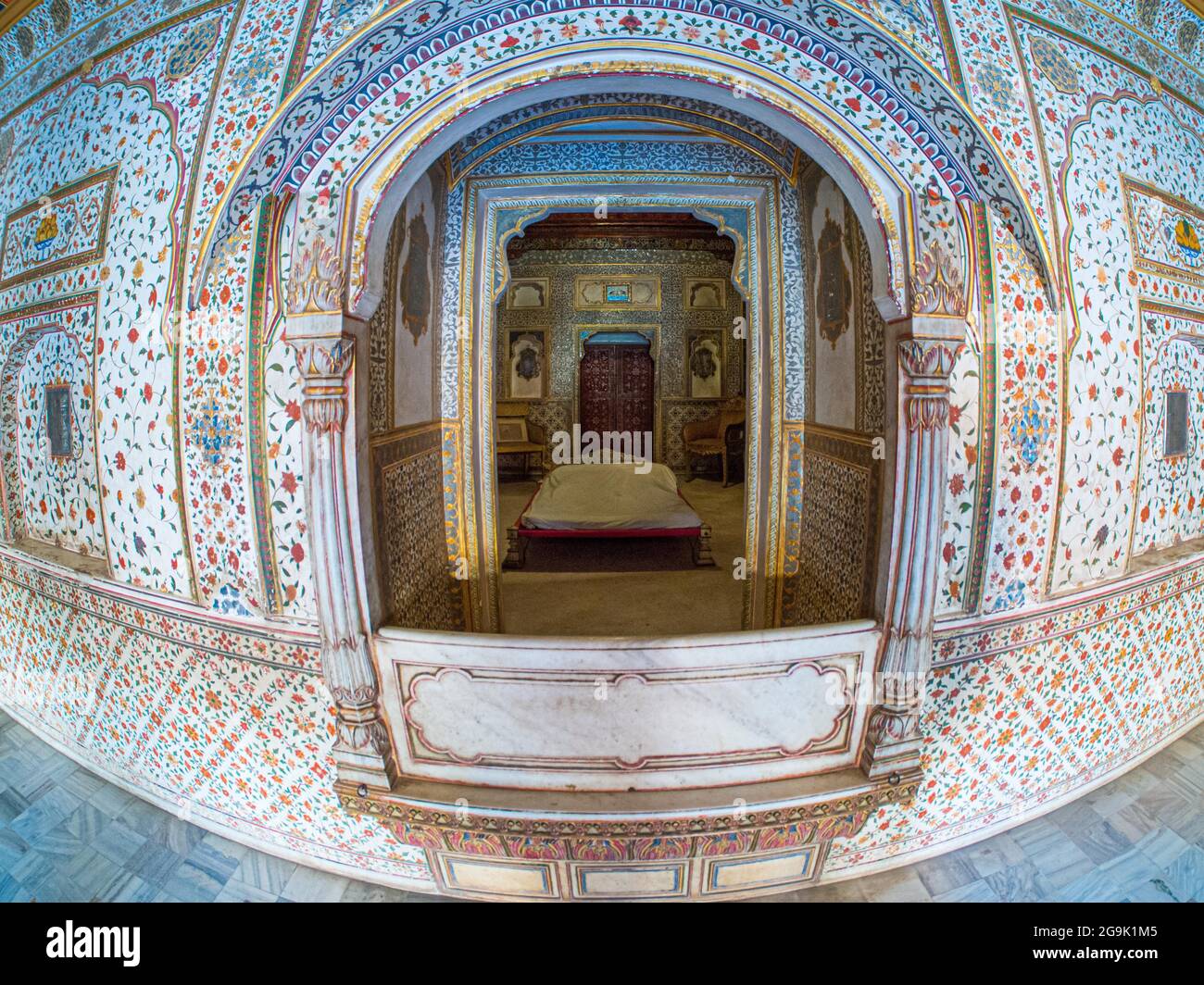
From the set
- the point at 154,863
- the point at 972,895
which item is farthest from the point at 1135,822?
the point at 154,863

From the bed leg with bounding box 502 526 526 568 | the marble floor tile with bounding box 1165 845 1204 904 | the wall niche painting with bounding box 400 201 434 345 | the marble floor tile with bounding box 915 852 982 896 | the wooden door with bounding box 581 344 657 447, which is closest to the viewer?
the marble floor tile with bounding box 1165 845 1204 904

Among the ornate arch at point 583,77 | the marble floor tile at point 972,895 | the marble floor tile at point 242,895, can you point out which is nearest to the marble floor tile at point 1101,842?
the marble floor tile at point 972,895

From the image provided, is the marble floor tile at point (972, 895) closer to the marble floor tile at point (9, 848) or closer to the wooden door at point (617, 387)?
the marble floor tile at point (9, 848)

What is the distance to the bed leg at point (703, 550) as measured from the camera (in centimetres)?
566

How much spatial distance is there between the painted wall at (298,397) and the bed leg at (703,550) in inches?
133

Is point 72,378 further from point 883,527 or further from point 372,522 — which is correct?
point 883,527

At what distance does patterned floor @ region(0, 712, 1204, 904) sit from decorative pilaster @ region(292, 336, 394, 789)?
78cm

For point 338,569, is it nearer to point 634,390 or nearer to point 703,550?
point 703,550

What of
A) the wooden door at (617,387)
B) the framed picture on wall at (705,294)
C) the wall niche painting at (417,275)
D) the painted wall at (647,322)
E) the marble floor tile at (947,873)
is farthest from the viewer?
the wooden door at (617,387)

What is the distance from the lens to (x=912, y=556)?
2010mm

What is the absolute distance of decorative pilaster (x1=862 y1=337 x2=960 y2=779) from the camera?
1.96 m

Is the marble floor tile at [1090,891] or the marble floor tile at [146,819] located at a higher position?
the marble floor tile at [146,819]

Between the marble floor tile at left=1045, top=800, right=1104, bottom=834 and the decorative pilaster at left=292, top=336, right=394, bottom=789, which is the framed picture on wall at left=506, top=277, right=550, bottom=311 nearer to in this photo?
the decorative pilaster at left=292, top=336, right=394, bottom=789

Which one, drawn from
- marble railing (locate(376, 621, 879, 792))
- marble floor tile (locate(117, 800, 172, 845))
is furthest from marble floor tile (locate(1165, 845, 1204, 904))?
marble floor tile (locate(117, 800, 172, 845))
